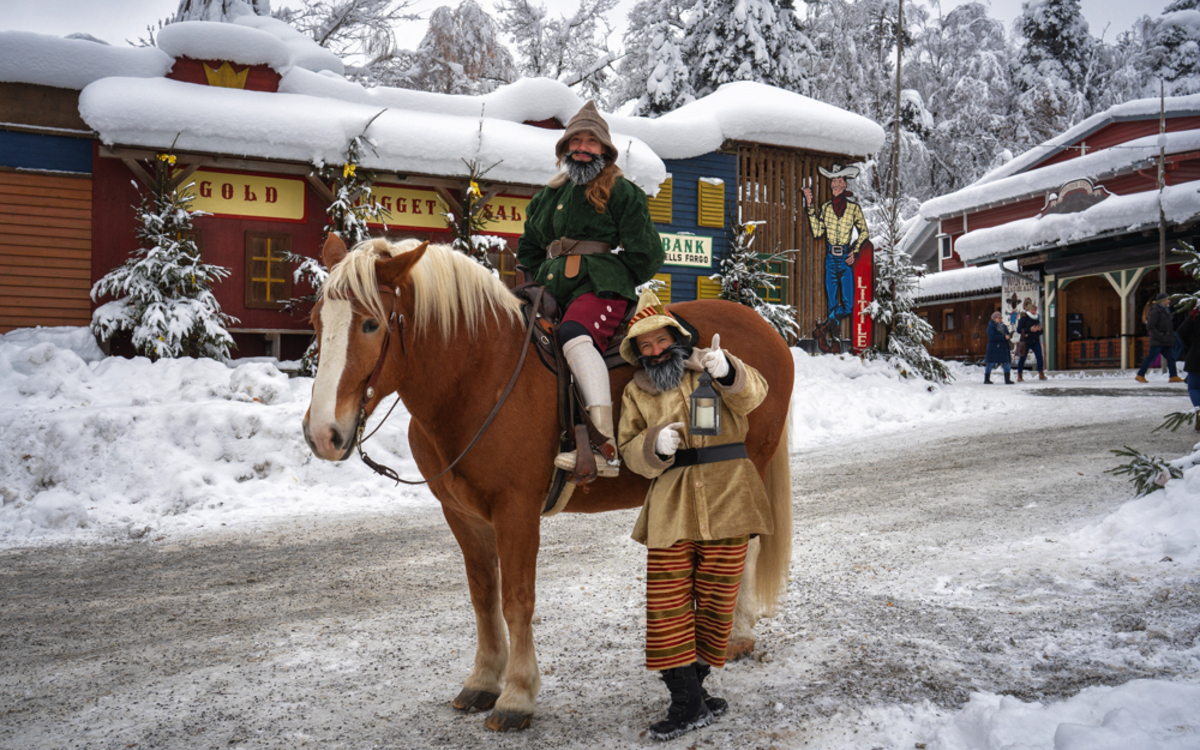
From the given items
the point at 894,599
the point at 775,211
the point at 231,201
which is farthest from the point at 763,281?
the point at 894,599

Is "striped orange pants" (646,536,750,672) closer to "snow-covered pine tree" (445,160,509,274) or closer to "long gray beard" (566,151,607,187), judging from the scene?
"long gray beard" (566,151,607,187)

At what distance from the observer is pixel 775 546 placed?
375 cm

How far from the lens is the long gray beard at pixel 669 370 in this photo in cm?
293

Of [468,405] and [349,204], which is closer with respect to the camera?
[468,405]

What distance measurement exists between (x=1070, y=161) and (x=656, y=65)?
1372cm

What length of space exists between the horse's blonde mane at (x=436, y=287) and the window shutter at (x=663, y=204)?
13484 millimetres

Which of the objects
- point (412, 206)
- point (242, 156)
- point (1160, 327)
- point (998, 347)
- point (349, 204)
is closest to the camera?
point (242, 156)

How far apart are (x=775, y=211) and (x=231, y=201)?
38.6ft

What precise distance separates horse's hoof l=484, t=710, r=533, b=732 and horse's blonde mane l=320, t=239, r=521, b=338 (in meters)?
1.52

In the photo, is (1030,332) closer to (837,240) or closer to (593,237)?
(837,240)

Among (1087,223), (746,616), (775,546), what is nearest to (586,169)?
(775,546)

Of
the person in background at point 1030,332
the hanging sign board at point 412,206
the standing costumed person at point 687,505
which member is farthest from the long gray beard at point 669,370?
the person in background at point 1030,332

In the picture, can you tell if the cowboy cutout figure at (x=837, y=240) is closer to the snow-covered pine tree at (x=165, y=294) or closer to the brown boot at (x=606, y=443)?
the snow-covered pine tree at (x=165, y=294)

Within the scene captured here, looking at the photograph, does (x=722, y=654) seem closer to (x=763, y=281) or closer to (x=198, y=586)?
(x=198, y=586)
